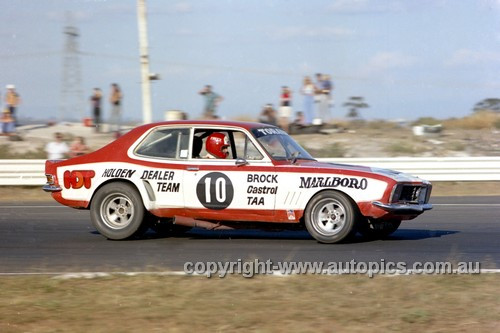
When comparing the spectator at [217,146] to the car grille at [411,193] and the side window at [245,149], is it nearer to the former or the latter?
the side window at [245,149]

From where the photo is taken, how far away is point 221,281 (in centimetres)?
743

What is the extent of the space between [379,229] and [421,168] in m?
8.31

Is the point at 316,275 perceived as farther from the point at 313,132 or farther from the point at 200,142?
the point at 313,132

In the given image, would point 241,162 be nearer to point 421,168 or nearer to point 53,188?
point 53,188

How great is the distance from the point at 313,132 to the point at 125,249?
1586 centimetres

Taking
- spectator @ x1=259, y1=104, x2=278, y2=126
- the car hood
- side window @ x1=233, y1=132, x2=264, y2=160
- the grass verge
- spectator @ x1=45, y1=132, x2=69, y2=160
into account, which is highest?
spectator @ x1=259, y1=104, x2=278, y2=126

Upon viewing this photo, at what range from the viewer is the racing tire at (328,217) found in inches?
386

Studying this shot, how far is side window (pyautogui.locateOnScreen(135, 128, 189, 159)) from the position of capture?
10445mm

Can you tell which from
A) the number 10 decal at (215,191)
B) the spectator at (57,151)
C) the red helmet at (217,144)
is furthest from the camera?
the spectator at (57,151)

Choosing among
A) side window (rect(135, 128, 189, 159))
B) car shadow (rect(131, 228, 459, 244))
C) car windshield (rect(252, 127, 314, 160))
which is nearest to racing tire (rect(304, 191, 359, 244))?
car shadow (rect(131, 228, 459, 244))

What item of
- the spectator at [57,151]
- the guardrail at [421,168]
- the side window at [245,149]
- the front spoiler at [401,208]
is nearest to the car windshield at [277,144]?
the side window at [245,149]

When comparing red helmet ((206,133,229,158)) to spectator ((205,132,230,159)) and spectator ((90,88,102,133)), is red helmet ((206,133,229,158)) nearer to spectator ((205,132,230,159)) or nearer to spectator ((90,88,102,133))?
spectator ((205,132,230,159))

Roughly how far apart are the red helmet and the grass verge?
10.0 ft

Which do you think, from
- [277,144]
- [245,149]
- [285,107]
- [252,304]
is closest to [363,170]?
[277,144]
